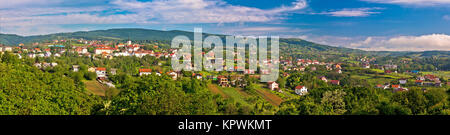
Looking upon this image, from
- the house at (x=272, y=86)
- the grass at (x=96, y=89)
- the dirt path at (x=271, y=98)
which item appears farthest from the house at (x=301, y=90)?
the grass at (x=96, y=89)

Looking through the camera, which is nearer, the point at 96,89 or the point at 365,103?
the point at 365,103

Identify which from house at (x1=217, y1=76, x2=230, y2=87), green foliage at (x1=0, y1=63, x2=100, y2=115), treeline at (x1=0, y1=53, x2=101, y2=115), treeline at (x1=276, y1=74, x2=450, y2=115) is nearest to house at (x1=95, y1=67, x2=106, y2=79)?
house at (x1=217, y1=76, x2=230, y2=87)

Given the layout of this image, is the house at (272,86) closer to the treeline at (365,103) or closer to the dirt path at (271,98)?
the dirt path at (271,98)

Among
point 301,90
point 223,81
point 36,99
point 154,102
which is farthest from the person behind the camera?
point 223,81

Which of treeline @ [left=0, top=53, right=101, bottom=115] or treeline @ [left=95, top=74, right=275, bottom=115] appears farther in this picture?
treeline @ [left=0, top=53, right=101, bottom=115]

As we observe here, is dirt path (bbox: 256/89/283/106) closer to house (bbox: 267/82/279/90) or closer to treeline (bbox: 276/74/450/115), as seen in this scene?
house (bbox: 267/82/279/90)

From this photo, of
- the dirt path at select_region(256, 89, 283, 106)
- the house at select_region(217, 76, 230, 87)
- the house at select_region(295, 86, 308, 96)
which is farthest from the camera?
the house at select_region(217, 76, 230, 87)

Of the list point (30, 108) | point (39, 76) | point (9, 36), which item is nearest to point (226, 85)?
point (39, 76)

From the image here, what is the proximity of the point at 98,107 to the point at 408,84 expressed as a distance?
53.9 meters

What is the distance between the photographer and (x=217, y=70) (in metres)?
63.3

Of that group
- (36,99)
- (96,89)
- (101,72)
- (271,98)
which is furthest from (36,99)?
(101,72)

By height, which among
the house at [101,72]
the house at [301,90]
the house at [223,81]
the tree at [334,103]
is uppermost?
the tree at [334,103]

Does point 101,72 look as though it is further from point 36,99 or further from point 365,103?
point 365,103

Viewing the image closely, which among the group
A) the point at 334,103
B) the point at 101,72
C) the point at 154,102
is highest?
the point at 154,102
